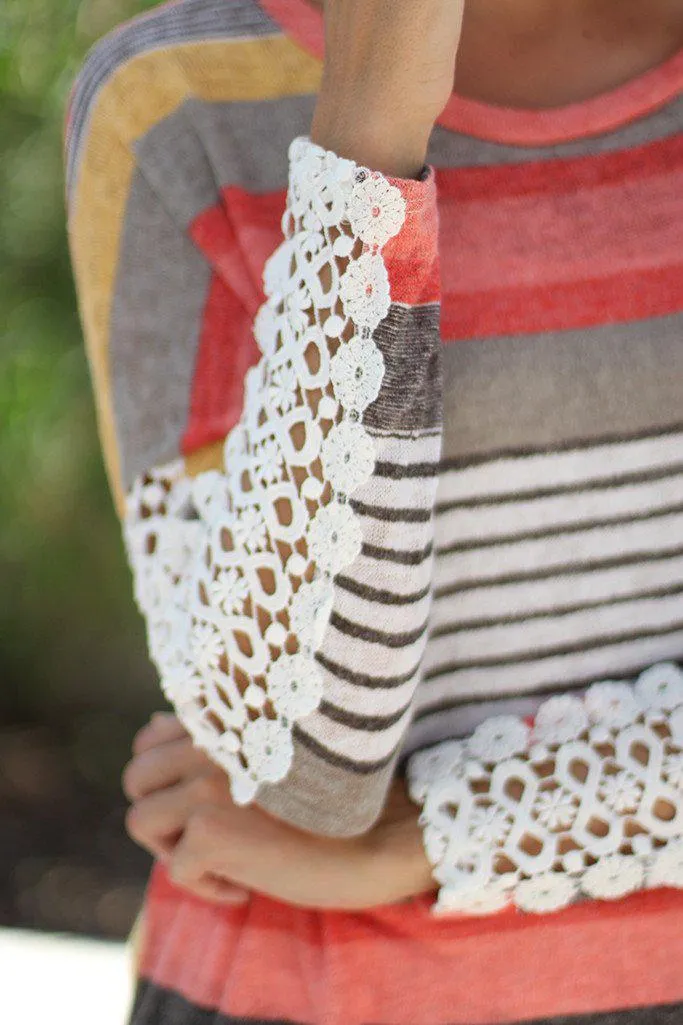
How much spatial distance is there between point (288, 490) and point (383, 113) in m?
0.29

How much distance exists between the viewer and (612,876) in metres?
1.08

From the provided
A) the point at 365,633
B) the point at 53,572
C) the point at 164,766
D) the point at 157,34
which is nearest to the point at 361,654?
the point at 365,633

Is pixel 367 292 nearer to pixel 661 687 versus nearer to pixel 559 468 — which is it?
pixel 559 468

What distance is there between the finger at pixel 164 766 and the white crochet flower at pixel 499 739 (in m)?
0.26

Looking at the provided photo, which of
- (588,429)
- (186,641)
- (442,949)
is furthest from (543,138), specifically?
(442,949)

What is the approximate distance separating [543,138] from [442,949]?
0.73 meters

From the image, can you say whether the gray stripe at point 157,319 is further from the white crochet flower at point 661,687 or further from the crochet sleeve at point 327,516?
the white crochet flower at point 661,687

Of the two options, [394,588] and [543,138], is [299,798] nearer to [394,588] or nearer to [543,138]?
[394,588]

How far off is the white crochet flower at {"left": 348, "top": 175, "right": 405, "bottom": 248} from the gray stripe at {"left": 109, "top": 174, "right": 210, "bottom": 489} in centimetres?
23

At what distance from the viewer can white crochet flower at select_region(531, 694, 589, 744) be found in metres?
1.12

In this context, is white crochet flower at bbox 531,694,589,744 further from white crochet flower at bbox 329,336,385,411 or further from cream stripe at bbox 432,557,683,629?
Result: white crochet flower at bbox 329,336,385,411

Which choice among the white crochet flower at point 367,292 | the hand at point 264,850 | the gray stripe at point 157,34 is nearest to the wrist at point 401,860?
the hand at point 264,850

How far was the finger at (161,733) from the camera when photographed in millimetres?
1270

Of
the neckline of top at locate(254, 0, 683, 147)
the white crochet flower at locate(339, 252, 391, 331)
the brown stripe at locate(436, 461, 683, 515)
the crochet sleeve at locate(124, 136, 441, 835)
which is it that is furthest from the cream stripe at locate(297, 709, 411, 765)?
the neckline of top at locate(254, 0, 683, 147)
